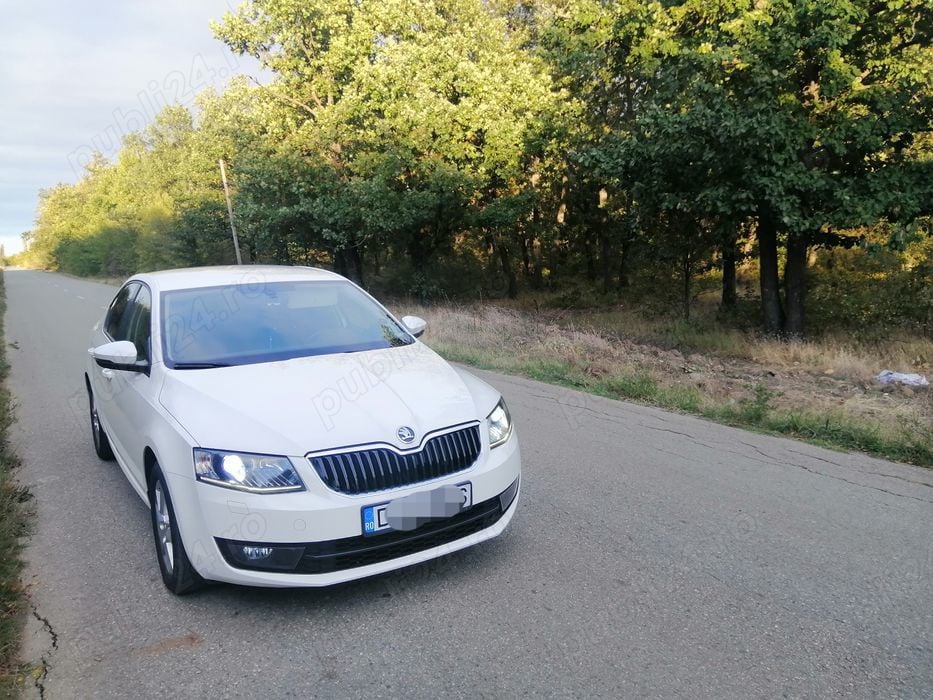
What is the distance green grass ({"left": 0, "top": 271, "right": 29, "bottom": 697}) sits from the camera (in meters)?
2.96

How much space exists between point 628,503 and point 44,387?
8.86 metres

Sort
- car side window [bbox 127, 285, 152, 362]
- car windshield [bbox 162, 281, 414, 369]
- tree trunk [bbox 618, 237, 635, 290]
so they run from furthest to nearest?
1. tree trunk [bbox 618, 237, 635, 290]
2. car side window [bbox 127, 285, 152, 362]
3. car windshield [bbox 162, 281, 414, 369]

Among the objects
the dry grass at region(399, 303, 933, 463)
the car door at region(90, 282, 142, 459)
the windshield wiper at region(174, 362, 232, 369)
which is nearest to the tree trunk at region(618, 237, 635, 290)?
the dry grass at region(399, 303, 933, 463)

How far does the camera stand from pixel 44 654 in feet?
10.1

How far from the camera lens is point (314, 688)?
2766 mm

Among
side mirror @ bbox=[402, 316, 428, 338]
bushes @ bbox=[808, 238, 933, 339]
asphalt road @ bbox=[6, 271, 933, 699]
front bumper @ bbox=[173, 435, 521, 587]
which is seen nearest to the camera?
asphalt road @ bbox=[6, 271, 933, 699]

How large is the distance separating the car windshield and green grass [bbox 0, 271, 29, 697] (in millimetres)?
1491

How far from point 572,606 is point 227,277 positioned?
11.2 feet

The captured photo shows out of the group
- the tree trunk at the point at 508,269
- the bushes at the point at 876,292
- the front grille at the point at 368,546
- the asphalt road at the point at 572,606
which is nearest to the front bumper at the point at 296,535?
the front grille at the point at 368,546

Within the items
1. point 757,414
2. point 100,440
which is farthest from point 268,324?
point 757,414

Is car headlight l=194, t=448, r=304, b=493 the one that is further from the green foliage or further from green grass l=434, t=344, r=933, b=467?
the green foliage

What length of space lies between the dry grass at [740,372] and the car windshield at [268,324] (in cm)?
450

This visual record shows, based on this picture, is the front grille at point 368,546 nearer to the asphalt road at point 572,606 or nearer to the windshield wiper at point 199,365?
the asphalt road at point 572,606

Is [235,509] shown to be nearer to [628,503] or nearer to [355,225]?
[628,503]
